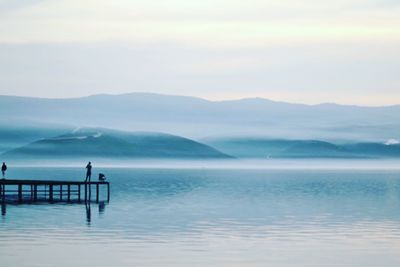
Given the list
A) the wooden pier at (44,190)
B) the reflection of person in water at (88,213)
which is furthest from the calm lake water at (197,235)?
the wooden pier at (44,190)

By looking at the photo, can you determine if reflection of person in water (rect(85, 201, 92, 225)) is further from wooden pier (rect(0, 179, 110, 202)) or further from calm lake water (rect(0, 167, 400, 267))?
wooden pier (rect(0, 179, 110, 202))

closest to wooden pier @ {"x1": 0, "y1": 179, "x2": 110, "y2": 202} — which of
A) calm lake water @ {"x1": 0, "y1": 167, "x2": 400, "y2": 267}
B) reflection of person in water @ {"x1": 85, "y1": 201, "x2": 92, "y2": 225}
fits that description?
reflection of person in water @ {"x1": 85, "y1": 201, "x2": 92, "y2": 225}

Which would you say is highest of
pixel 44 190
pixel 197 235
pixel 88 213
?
pixel 44 190

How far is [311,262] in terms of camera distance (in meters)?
53.5

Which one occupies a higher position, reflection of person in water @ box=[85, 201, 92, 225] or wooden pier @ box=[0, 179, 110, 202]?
wooden pier @ box=[0, 179, 110, 202]

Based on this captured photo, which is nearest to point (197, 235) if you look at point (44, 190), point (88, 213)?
point (88, 213)

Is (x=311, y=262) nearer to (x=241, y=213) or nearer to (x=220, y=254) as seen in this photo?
(x=220, y=254)

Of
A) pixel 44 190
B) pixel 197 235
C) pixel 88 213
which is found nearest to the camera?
pixel 197 235

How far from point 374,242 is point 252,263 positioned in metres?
12.9

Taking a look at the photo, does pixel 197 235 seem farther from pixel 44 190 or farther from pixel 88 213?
pixel 44 190

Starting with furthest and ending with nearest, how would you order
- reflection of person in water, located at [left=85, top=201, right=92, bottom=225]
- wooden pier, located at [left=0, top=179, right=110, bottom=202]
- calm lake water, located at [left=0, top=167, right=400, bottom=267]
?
wooden pier, located at [left=0, top=179, right=110, bottom=202], reflection of person in water, located at [left=85, top=201, right=92, bottom=225], calm lake water, located at [left=0, top=167, right=400, bottom=267]

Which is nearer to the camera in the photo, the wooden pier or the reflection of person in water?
the reflection of person in water

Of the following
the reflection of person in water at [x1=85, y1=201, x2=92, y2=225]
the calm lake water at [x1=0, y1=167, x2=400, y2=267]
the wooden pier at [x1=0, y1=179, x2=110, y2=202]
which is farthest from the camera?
the wooden pier at [x1=0, y1=179, x2=110, y2=202]

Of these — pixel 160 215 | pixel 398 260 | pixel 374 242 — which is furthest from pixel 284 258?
pixel 160 215
